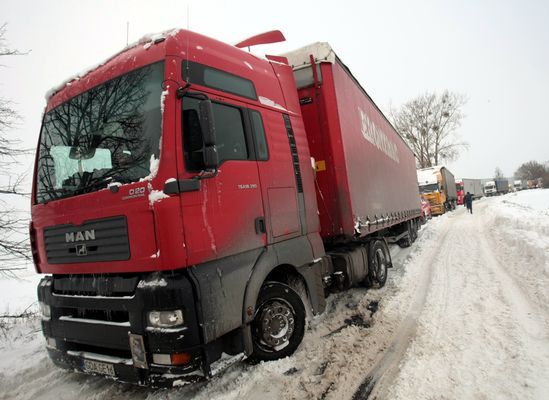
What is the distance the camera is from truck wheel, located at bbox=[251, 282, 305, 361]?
3.56 metres

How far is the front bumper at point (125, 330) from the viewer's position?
2.68 metres

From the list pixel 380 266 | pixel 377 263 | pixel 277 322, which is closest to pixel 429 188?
pixel 380 266

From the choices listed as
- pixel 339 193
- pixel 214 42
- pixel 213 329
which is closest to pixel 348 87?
pixel 339 193

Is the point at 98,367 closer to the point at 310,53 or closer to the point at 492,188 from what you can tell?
the point at 310,53

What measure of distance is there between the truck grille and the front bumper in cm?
21

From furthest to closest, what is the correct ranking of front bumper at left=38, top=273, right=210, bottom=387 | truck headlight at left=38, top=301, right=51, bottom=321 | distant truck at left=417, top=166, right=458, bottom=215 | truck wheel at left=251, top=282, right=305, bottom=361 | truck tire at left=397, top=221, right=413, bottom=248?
distant truck at left=417, top=166, right=458, bottom=215 < truck tire at left=397, top=221, right=413, bottom=248 < truck wheel at left=251, top=282, right=305, bottom=361 < truck headlight at left=38, top=301, right=51, bottom=321 < front bumper at left=38, top=273, right=210, bottom=387

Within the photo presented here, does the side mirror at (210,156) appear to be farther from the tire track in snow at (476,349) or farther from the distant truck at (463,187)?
the distant truck at (463,187)

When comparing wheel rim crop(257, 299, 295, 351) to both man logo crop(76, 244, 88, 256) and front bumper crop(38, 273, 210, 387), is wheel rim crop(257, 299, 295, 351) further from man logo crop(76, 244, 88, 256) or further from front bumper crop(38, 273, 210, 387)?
man logo crop(76, 244, 88, 256)

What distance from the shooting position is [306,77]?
515 cm

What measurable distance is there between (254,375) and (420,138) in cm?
5367

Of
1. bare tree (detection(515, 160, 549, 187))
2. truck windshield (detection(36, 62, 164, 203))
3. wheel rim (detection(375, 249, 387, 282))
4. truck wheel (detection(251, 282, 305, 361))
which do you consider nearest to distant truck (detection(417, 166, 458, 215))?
wheel rim (detection(375, 249, 387, 282))

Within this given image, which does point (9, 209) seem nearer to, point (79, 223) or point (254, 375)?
point (79, 223)

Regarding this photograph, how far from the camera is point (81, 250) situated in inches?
121

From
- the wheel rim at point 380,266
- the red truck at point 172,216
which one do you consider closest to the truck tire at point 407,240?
the wheel rim at point 380,266
